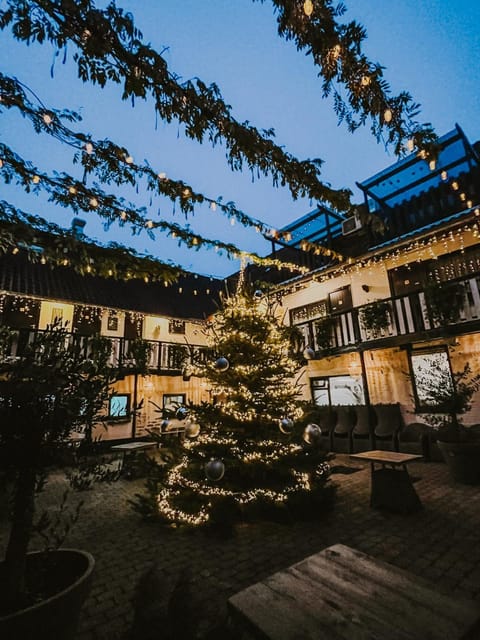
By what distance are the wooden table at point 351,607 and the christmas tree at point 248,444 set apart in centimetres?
214

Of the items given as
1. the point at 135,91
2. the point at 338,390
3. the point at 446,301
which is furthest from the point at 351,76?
the point at 338,390

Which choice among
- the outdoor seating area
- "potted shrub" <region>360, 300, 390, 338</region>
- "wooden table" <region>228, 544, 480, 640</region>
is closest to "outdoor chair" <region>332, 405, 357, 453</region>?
the outdoor seating area

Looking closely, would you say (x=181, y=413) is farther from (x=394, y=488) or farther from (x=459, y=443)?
(x=459, y=443)

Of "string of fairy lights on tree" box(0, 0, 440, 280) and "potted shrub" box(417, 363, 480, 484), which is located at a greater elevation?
"string of fairy lights on tree" box(0, 0, 440, 280)

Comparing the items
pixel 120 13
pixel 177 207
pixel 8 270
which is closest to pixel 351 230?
pixel 177 207

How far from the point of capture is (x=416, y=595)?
1535 millimetres

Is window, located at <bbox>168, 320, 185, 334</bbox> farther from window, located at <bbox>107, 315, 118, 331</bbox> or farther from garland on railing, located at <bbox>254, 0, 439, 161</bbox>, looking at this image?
garland on railing, located at <bbox>254, 0, 439, 161</bbox>

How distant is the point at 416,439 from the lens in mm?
7867

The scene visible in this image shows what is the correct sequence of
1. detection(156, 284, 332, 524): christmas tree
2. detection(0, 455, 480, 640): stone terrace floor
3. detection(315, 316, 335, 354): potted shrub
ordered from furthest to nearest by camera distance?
detection(315, 316, 335, 354): potted shrub → detection(156, 284, 332, 524): christmas tree → detection(0, 455, 480, 640): stone terrace floor

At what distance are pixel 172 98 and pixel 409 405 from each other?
32.1 ft

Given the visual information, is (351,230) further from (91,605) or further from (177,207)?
(91,605)

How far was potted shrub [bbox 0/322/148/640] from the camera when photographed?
190 centimetres

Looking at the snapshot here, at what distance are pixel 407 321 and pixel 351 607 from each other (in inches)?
328

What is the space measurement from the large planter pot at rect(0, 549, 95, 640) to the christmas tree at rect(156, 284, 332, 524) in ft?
5.81
